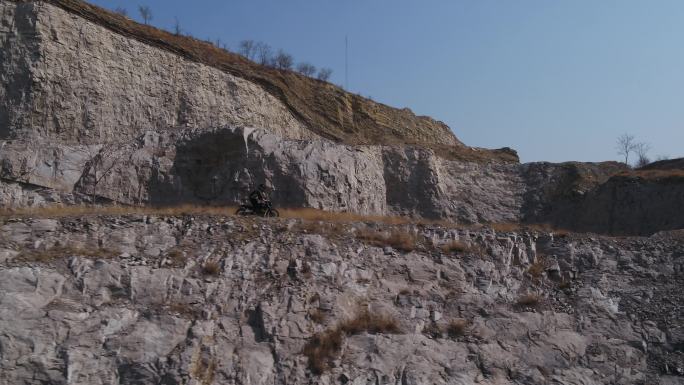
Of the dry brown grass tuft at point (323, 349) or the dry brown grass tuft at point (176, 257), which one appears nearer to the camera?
the dry brown grass tuft at point (323, 349)

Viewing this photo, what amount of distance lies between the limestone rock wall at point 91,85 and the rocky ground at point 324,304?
8.07 metres

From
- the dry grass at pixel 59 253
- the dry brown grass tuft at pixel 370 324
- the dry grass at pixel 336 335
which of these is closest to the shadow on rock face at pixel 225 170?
the dry grass at pixel 59 253

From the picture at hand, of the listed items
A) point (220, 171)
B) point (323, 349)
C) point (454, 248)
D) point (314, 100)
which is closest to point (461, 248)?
point (454, 248)

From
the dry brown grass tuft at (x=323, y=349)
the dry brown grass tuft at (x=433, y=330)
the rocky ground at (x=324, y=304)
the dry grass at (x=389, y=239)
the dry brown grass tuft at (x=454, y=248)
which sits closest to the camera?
the rocky ground at (x=324, y=304)

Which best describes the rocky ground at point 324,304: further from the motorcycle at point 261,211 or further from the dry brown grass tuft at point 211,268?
the motorcycle at point 261,211

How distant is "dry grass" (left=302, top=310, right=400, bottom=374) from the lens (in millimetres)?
18417

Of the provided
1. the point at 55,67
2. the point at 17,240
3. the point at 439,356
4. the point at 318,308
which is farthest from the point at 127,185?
the point at 439,356

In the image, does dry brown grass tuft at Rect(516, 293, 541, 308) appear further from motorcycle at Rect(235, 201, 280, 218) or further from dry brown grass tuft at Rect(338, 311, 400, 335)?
motorcycle at Rect(235, 201, 280, 218)

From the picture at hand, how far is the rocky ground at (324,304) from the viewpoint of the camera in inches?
688

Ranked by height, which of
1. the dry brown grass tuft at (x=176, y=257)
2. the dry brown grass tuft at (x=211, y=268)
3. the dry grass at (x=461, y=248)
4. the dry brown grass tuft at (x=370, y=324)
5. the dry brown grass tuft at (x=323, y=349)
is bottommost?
the dry brown grass tuft at (x=323, y=349)

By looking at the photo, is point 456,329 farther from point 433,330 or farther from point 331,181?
point 331,181

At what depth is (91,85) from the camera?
93.9 ft

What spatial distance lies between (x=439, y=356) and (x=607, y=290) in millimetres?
6953

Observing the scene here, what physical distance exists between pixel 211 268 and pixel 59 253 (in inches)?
152
